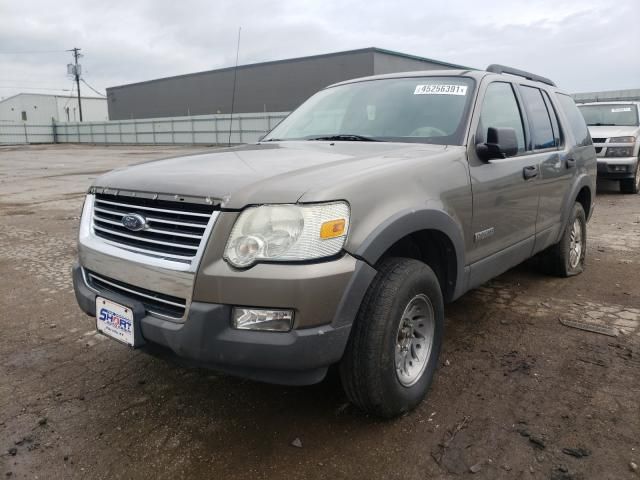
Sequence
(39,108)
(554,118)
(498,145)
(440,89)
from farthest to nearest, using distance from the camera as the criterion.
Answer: (39,108), (554,118), (440,89), (498,145)

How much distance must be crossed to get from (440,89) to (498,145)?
2.18 ft

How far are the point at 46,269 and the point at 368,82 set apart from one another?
3.78 metres

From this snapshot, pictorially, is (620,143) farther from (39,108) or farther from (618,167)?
(39,108)

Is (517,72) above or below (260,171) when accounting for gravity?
above

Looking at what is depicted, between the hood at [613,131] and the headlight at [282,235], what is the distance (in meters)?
9.83

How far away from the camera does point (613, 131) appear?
10.6m

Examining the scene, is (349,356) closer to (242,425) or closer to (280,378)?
(280,378)

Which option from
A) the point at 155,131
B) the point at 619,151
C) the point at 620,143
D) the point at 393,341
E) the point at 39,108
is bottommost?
the point at 393,341

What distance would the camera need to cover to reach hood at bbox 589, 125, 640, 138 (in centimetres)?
1038

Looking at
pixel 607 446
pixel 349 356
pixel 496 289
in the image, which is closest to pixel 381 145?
pixel 349 356

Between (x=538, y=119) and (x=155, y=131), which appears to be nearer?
(x=538, y=119)

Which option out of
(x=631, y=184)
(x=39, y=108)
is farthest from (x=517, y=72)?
(x=39, y=108)

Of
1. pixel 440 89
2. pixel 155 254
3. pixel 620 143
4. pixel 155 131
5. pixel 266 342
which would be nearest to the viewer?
pixel 266 342

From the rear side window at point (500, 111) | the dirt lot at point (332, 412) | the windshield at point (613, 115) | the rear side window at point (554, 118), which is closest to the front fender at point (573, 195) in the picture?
the rear side window at point (554, 118)
